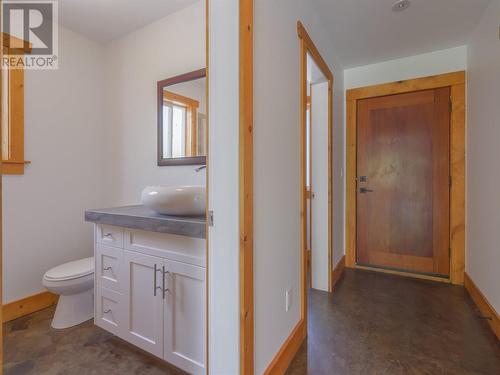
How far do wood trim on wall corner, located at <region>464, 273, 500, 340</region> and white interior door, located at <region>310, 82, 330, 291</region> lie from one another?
114 centimetres

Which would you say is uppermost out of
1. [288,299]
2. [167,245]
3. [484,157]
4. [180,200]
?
[484,157]

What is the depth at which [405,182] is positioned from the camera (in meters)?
2.87

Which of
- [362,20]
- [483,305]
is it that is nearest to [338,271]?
[483,305]

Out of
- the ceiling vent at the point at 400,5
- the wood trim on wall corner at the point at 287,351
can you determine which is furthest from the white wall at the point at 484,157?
the wood trim on wall corner at the point at 287,351

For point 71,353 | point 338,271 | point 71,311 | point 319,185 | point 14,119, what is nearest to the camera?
point 71,353

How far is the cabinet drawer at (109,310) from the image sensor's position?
164cm

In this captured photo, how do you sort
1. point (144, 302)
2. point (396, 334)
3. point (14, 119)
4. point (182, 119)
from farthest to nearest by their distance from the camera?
point (182, 119)
point (14, 119)
point (396, 334)
point (144, 302)

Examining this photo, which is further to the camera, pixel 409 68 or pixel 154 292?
pixel 409 68

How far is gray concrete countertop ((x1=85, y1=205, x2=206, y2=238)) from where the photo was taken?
1.28 metres

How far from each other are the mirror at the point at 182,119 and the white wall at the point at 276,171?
756 millimetres

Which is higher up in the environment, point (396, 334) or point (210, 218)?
point (210, 218)

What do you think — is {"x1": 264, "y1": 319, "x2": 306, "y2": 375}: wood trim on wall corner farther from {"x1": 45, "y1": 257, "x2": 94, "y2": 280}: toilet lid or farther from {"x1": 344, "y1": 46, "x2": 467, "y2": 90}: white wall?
{"x1": 344, "y1": 46, "x2": 467, "y2": 90}: white wall

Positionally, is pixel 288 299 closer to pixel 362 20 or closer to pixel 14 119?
pixel 362 20

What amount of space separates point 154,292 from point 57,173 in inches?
63.9
